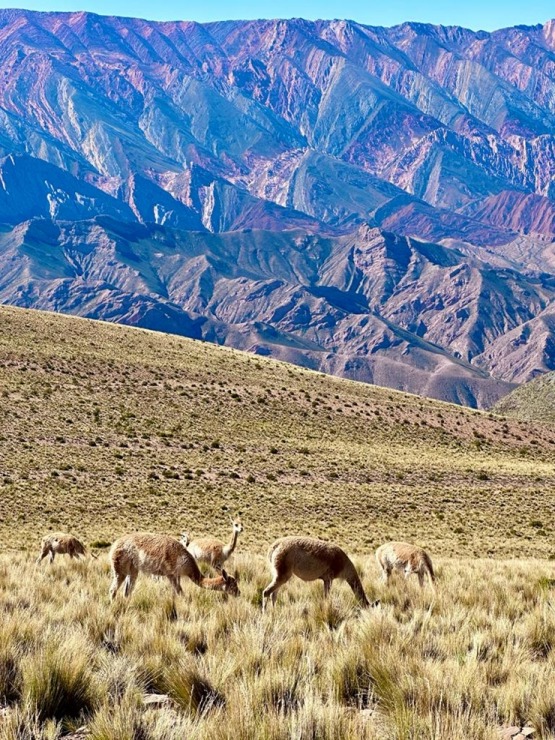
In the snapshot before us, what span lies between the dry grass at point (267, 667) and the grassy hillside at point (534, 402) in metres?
108

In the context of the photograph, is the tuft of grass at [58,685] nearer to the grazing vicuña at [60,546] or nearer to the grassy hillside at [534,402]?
the grazing vicuña at [60,546]

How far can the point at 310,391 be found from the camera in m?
68.7

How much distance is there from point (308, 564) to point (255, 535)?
66.8 feet

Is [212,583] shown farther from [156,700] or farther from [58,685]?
[58,685]

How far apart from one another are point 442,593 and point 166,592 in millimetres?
4366

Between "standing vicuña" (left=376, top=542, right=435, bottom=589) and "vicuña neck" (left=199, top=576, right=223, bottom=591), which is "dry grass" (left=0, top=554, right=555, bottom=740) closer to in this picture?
"vicuña neck" (left=199, top=576, right=223, bottom=591)

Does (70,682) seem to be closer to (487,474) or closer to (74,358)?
(487,474)

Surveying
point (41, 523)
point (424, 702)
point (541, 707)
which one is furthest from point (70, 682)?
point (41, 523)

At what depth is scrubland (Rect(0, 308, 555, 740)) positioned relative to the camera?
256 inches

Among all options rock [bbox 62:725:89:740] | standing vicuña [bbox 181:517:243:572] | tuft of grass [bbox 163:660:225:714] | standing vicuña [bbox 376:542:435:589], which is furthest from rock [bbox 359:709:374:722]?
standing vicuña [bbox 181:517:243:572]

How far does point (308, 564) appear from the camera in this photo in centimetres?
1215

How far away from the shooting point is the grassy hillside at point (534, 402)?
381 ft

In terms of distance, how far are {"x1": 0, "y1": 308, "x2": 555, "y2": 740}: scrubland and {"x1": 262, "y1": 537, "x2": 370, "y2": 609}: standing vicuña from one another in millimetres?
352

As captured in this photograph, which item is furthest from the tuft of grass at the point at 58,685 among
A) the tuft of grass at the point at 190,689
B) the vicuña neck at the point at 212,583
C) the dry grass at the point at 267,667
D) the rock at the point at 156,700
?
the vicuña neck at the point at 212,583
